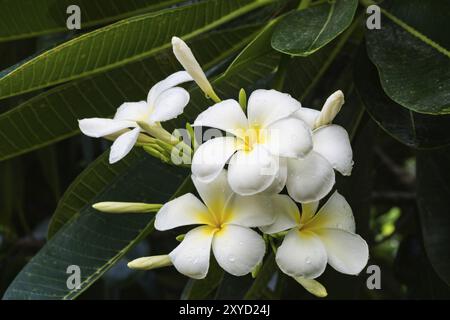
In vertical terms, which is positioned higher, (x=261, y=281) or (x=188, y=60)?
(x=188, y=60)

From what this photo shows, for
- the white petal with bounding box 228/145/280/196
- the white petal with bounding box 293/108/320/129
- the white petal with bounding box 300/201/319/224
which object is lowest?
the white petal with bounding box 300/201/319/224

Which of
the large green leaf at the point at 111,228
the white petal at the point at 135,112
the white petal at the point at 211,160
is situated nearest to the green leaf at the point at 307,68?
the large green leaf at the point at 111,228

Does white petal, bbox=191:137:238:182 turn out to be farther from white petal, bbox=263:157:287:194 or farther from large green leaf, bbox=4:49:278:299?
large green leaf, bbox=4:49:278:299

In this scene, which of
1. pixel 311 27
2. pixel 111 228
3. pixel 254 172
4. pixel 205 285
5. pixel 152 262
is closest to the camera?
pixel 254 172

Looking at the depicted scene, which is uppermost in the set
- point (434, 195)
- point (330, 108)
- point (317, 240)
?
point (330, 108)

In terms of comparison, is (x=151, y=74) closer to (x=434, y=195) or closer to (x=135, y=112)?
(x=135, y=112)

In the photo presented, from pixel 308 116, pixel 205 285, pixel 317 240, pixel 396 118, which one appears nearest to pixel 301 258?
pixel 317 240

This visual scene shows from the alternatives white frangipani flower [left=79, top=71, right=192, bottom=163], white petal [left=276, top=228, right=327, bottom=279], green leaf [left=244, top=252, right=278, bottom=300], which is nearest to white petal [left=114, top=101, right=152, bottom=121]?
white frangipani flower [left=79, top=71, right=192, bottom=163]
